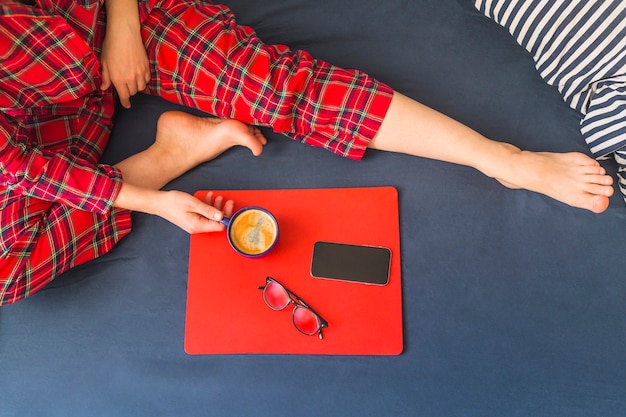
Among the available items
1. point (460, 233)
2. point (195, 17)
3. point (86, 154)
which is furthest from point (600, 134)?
point (86, 154)

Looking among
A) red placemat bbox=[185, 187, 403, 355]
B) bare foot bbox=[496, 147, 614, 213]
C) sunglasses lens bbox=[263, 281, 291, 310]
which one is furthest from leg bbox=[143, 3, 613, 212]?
sunglasses lens bbox=[263, 281, 291, 310]

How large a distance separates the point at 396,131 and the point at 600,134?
15.6 inches

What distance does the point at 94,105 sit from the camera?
1104 mm

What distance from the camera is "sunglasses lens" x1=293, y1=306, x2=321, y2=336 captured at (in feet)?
3.25

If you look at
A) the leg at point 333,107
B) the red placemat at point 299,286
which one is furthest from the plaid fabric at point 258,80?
the red placemat at point 299,286

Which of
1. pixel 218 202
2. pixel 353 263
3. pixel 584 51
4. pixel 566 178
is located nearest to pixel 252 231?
pixel 218 202

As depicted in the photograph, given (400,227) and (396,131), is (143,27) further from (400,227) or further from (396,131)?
Answer: (400,227)

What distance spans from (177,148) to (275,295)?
38cm

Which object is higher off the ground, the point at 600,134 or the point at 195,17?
the point at 600,134

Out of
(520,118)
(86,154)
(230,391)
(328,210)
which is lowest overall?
(230,391)

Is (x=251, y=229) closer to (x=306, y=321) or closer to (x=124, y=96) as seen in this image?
(x=306, y=321)

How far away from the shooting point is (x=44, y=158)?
38.4 inches

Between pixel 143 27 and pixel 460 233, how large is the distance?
77cm

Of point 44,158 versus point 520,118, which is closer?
point 44,158
